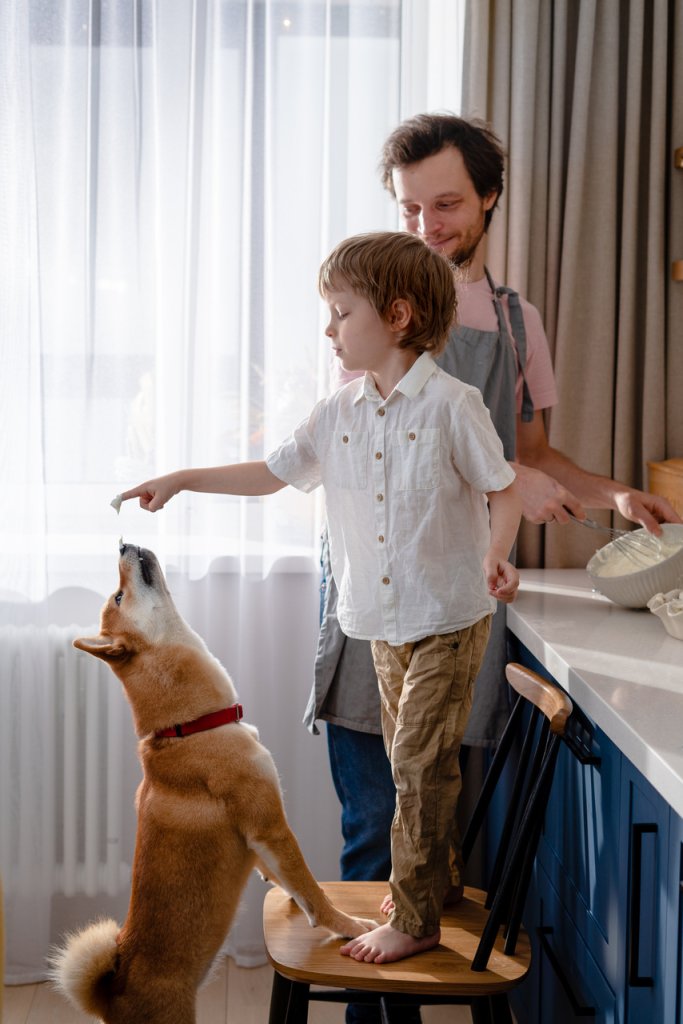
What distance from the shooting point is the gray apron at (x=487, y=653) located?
191cm

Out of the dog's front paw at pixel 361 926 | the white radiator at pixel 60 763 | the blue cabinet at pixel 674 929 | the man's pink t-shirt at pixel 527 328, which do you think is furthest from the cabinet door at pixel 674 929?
the white radiator at pixel 60 763

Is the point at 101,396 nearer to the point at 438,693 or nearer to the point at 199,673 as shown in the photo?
the point at 199,673

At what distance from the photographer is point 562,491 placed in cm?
174

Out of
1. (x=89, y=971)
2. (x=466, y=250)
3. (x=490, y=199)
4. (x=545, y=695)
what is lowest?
(x=89, y=971)

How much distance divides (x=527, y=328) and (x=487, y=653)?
2.09 feet

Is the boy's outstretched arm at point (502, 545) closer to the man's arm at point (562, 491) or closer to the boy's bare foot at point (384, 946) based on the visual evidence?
the man's arm at point (562, 491)

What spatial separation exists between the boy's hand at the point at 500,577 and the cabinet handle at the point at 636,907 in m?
0.33

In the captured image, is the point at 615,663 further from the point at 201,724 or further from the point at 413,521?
the point at 201,724

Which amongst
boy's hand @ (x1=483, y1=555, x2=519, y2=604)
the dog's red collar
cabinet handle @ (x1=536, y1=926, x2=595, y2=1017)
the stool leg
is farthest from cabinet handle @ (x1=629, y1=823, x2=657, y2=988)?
the dog's red collar

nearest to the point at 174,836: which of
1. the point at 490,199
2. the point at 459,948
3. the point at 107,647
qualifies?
the point at 107,647

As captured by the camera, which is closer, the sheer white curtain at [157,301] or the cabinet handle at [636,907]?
the cabinet handle at [636,907]

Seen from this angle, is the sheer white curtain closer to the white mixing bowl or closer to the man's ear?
Result: the man's ear

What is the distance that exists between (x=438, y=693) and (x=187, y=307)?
1120 millimetres

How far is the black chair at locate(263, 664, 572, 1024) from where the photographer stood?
1346 millimetres
